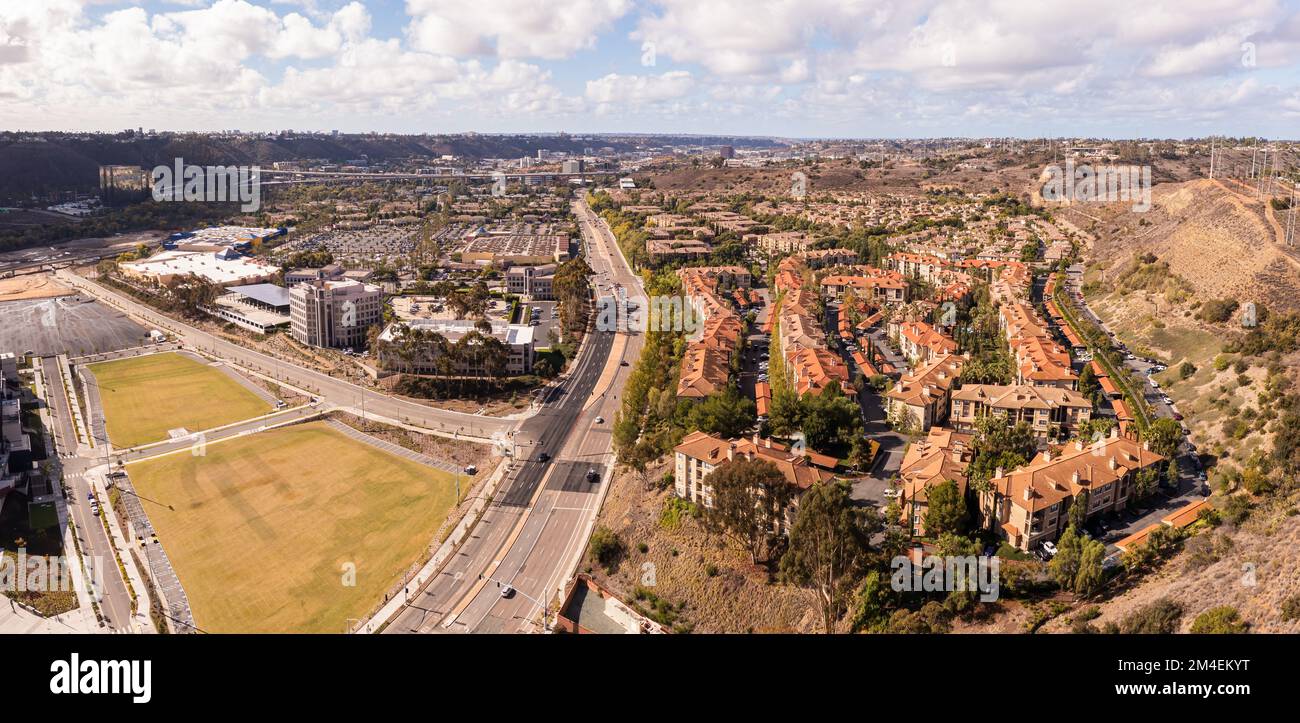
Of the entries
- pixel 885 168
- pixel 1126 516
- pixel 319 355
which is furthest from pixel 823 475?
pixel 885 168

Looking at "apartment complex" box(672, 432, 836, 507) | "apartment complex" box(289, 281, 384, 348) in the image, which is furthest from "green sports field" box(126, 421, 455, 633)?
"apartment complex" box(289, 281, 384, 348)

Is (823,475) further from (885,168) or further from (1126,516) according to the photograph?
(885,168)

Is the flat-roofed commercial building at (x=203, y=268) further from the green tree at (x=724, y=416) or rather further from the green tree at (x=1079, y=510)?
the green tree at (x=1079, y=510)

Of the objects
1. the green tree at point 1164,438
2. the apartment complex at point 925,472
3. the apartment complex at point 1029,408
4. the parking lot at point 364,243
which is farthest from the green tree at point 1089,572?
the parking lot at point 364,243

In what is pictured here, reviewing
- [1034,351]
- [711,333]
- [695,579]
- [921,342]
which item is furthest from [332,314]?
[1034,351]

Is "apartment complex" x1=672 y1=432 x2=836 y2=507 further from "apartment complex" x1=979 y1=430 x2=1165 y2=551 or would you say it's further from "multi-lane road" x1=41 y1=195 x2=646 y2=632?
"apartment complex" x1=979 y1=430 x2=1165 y2=551
